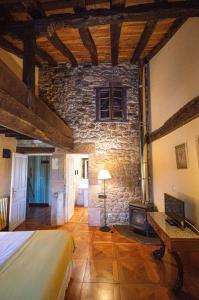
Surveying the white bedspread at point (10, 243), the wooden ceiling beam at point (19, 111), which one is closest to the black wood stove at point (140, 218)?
the white bedspread at point (10, 243)

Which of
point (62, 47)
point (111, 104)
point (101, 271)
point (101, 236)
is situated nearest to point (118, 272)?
point (101, 271)

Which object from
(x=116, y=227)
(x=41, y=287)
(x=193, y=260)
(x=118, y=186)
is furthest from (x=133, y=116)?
(x=41, y=287)

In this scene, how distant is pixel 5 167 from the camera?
4.45 m

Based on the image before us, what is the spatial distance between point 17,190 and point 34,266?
129 inches

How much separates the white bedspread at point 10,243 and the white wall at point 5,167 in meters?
2.15

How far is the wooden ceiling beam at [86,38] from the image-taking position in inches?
94.3

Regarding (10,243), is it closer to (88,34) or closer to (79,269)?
(79,269)

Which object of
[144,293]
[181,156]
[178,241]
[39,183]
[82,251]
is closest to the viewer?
[178,241]

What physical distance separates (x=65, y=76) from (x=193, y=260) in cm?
508

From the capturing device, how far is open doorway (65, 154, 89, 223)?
5012 mm

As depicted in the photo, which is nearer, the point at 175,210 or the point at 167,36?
the point at 175,210

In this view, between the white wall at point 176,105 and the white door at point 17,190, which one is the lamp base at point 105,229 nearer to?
the white wall at point 176,105

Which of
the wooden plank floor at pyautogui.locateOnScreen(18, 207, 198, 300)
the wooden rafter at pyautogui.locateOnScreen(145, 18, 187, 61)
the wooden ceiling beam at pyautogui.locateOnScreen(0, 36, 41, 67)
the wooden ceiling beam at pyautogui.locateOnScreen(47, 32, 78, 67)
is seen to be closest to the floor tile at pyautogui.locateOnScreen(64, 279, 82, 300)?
the wooden plank floor at pyautogui.locateOnScreen(18, 207, 198, 300)

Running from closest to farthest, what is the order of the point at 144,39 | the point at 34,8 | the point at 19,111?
the point at 19,111
the point at 34,8
the point at 144,39
